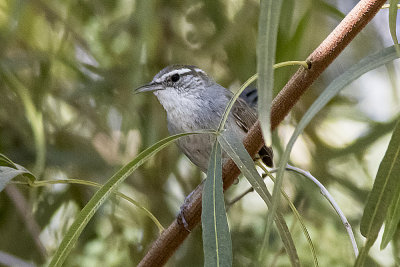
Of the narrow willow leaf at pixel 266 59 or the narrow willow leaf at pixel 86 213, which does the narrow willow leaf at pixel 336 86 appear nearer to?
the narrow willow leaf at pixel 266 59

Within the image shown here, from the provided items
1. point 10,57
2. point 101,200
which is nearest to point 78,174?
point 10,57

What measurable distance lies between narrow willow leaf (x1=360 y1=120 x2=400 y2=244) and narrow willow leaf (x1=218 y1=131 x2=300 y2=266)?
0.42ft

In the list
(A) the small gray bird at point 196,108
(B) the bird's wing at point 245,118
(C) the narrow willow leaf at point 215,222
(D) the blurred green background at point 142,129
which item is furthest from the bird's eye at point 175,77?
(C) the narrow willow leaf at point 215,222

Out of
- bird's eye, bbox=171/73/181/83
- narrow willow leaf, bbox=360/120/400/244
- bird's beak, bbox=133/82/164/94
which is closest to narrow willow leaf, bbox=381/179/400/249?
narrow willow leaf, bbox=360/120/400/244

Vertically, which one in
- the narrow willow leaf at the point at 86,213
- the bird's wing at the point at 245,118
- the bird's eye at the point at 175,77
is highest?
the bird's eye at the point at 175,77

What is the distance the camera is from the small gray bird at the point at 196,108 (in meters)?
2.20

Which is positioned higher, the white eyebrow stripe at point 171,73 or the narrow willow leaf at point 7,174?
the white eyebrow stripe at point 171,73

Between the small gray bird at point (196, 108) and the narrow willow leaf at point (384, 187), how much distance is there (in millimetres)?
1056

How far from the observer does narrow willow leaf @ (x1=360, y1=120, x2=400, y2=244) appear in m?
1.06

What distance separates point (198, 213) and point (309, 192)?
969 millimetres

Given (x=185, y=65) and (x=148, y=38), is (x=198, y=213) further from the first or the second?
(x=185, y=65)

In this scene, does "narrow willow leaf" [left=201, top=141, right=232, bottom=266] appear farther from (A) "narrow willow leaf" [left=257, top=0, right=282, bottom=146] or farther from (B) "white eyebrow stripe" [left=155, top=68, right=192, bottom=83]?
(B) "white eyebrow stripe" [left=155, top=68, right=192, bottom=83]

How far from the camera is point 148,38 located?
1.89 m

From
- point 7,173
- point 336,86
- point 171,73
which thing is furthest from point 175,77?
point 336,86
